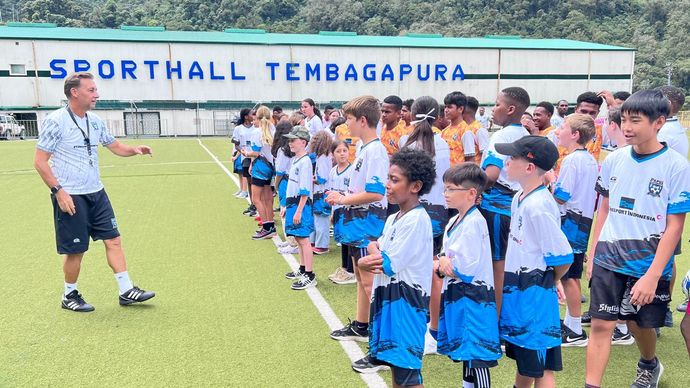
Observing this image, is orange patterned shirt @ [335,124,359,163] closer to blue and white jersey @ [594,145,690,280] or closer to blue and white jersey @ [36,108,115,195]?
blue and white jersey @ [36,108,115,195]

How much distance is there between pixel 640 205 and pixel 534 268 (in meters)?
0.84

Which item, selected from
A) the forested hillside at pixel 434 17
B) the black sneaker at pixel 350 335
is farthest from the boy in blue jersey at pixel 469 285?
the forested hillside at pixel 434 17

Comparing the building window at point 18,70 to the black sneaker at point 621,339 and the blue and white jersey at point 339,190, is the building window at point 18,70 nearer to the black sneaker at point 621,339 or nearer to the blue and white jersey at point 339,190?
the blue and white jersey at point 339,190

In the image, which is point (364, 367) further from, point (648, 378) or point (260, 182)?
point (260, 182)

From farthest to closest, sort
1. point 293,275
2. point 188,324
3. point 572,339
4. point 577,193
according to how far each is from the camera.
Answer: point 293,275 → point 188,324 → point 577,193 → point 572,339

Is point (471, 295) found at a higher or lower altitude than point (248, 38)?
lower

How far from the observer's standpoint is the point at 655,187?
312 centimetres

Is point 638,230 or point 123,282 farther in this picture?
point 123,282

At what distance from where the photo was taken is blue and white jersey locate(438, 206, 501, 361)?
2939 mm

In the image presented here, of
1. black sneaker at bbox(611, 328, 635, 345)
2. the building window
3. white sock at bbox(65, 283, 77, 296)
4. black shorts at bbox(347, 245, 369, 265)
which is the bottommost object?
black sneaker at bbox(611, 328, 635, 345)

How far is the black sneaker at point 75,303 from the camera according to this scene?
5.17 metres

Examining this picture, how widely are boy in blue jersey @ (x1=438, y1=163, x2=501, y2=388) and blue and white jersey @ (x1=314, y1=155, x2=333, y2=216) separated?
3881 millimetres

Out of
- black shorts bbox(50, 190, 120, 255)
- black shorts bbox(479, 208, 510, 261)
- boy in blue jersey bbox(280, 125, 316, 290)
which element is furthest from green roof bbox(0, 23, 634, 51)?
black shorts bbox(479, 208, 510, 261)

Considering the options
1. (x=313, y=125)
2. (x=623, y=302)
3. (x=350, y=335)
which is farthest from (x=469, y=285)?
(x=313, y=125)
